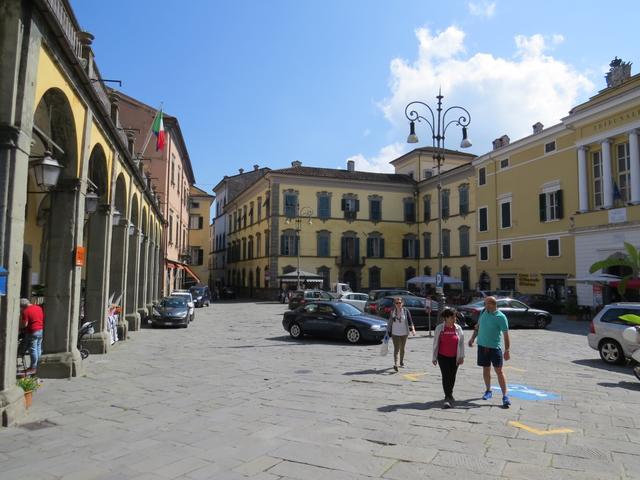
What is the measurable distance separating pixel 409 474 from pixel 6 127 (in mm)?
6428

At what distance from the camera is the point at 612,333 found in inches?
474

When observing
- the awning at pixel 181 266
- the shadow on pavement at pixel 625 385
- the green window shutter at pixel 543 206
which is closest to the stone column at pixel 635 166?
the green window shutter at pixel 543 206

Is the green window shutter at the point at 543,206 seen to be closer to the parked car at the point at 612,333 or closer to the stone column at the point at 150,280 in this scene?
the parked car at the point at 612,333

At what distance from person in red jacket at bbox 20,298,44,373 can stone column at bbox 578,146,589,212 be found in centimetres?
2971

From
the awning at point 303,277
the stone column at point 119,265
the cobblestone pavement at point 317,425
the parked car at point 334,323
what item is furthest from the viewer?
the awning at point 303,277

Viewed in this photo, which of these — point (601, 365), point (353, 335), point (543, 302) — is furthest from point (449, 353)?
point (543, 302)

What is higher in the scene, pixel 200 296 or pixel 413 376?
pixel 200 296

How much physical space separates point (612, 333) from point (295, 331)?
9608 millimetres

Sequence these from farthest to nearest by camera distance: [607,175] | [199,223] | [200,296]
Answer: [199,223], [200,296], [607,175]

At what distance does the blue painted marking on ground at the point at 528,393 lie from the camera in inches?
327

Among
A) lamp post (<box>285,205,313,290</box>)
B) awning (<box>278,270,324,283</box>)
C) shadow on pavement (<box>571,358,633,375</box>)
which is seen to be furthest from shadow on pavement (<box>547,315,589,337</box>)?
lamp post (<box>285,205,313,290</box>)

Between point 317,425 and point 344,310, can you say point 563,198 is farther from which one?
point 317,425

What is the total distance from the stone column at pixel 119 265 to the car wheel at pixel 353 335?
7.50 metres

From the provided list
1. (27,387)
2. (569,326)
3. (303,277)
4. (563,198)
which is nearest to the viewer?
(27,387)
